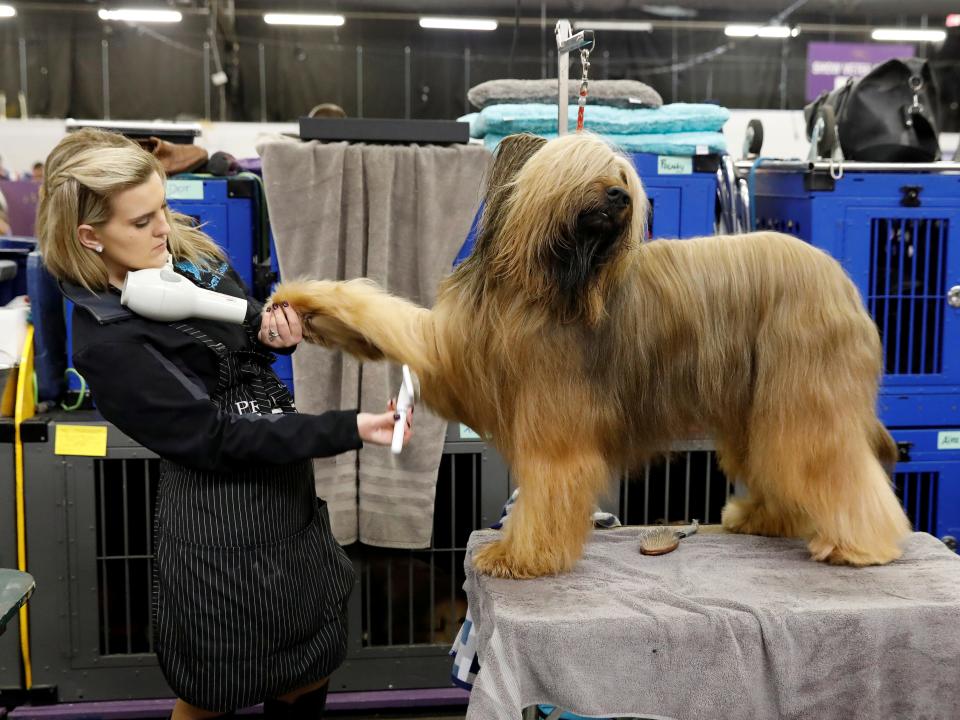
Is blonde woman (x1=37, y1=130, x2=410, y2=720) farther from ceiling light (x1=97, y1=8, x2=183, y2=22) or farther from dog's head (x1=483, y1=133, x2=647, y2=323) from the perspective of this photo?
ceiling light (x1=97, y1=8, x2=183, y2=22)

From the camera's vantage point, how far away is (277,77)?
11305 mm

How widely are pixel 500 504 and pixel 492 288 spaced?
4.16 ft

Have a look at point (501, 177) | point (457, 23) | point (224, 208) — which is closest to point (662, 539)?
point (501, 177)

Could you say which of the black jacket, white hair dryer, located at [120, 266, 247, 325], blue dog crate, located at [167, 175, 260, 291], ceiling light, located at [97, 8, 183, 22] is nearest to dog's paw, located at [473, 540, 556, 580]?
the black jacket

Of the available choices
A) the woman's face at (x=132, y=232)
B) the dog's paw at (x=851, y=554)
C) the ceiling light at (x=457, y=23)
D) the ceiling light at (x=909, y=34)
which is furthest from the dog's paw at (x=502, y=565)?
the ceiling light at (x=909, y=34)

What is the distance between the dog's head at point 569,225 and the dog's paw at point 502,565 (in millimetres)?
489

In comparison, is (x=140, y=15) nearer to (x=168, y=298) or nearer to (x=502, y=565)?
(x=168, y=298)

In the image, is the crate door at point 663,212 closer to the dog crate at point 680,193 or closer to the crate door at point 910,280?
the dog crate at point 680,193

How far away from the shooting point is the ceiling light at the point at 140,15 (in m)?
10.9

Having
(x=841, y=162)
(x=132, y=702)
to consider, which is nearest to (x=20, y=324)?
A: (x=132, y=702)

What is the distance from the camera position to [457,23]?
11.4m

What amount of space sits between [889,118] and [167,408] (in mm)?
2388

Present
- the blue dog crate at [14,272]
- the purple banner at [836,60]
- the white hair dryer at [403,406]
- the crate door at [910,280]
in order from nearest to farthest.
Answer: the white hair dryer at [403,406] → the crate door at [910,280] → the blue dog crate at [14,272] → the purple banner at [836,60]

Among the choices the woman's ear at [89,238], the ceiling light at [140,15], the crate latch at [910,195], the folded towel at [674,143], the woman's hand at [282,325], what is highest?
the ceiling light at [140,15]
